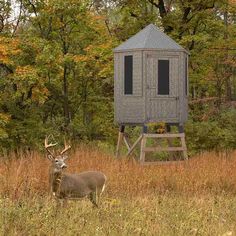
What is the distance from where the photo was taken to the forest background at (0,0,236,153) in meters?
20.2

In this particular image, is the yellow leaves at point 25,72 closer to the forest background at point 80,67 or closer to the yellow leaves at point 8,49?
the forest background at point 80,67

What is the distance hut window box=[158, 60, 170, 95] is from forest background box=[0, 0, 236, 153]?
2882 mm

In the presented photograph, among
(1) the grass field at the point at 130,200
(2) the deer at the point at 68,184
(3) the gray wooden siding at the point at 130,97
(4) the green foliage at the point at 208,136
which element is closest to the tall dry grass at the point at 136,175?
(1) the grass field at the point at 130,200

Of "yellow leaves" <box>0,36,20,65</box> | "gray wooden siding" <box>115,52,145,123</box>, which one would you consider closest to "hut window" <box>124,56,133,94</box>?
"gray wooden siding" <box>115,52,145,123</box>

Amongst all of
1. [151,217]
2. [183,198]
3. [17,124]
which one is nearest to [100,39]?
[17,124]

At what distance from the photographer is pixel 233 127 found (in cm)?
2264

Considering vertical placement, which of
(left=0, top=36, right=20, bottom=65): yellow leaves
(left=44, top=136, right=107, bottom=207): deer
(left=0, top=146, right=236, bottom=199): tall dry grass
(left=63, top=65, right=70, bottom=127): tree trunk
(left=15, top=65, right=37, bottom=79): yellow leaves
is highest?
(left=0, top=36, right=20, bottom=65): yellow leaves

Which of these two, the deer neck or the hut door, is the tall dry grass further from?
the hut door

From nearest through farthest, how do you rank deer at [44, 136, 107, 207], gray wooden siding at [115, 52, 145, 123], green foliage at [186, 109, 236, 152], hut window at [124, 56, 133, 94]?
deer at [44, 136, 107, 207]
gray wooden siding at [115, 52, 145, 123]
hut window at [124, 56, 133, 94]
green foliage at [186, 109, 236, 152]

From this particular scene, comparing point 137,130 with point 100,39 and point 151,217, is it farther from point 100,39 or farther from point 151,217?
point 151,217

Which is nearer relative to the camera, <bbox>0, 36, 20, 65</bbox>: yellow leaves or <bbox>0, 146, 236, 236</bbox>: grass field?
<bbox>0, 146, 236, 236</bbox>: grass field

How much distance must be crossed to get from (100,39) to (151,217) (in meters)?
14.4

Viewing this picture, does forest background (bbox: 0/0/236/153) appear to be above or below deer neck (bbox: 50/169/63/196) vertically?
above

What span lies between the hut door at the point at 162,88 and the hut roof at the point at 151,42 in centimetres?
31
